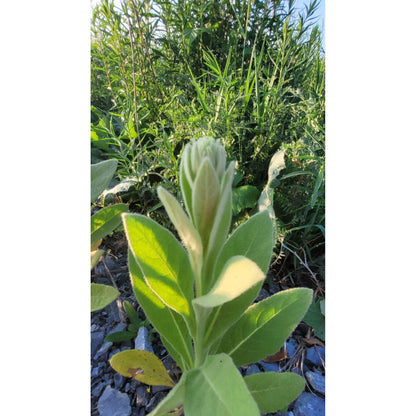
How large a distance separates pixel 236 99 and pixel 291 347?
1.86 ft

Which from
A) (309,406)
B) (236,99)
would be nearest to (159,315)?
(309,406)

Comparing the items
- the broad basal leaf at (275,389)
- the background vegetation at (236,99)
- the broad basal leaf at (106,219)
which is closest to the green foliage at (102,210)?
the broad basal leaf at (106,219)

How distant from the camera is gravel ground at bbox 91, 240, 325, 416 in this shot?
1.78ft

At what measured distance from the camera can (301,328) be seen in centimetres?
70

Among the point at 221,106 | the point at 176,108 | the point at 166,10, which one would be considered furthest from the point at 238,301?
the point at 166,10

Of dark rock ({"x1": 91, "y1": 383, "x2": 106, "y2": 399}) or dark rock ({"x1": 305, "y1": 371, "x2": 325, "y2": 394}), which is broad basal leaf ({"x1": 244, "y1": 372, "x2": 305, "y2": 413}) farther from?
dark rock ({"x1": 91, "y1": 383, "x2": 106, "y2": 399})

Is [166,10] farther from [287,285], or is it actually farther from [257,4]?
[287,285]

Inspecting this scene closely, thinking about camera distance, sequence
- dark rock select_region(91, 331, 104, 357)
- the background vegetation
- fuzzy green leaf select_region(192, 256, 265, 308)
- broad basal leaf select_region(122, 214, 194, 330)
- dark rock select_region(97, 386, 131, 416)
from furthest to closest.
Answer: the background vegetation → dark rock select_region(91, 331, 104, 357) → dark rock select_region(97, 386, 131, 416) → broad basal leaf select_region(122, 214, 194, 330) → fuzzy green leaf select_region(192, 256, 265, 308)

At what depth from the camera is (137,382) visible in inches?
22.9

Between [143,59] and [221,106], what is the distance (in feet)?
1.11

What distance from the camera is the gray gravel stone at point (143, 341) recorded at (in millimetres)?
618

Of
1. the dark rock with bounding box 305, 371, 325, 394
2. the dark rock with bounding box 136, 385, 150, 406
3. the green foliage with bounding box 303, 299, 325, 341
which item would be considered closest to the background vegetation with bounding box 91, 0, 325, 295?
the green foliage with bounding box 303, 299, 325, 341

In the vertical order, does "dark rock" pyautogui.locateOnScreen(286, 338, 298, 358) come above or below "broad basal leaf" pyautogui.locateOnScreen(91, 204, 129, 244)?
below

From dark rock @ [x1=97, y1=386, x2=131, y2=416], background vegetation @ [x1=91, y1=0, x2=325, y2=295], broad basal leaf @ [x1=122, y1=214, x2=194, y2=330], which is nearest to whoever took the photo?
broad basal leaf @ [x1=122, y1=214, x2=194, y2=330]
